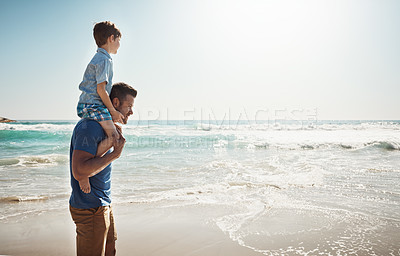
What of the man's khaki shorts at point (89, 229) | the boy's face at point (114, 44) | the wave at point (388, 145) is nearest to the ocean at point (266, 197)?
the man's khaki shorts at point (89, 229)

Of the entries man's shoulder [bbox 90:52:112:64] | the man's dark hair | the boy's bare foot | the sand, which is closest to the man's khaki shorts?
the boy's bare foot

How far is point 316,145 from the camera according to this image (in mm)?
17766

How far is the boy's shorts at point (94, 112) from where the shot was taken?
→ 1549 mm

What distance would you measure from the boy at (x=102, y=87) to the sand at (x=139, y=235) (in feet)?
7.51

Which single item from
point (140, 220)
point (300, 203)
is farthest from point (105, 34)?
point (300, 203)

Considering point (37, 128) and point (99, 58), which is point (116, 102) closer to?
point (99, 58)

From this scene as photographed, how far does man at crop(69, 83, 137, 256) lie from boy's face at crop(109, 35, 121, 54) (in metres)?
0.58

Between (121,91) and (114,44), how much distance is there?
1.11 ft

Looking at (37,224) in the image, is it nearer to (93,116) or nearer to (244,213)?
(244,213)

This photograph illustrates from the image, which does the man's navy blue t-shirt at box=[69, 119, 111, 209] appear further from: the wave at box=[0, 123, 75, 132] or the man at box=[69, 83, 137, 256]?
the wave at box=[0, 123, 75, 132]

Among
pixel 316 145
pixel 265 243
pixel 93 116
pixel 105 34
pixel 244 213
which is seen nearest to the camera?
pixel 93 116

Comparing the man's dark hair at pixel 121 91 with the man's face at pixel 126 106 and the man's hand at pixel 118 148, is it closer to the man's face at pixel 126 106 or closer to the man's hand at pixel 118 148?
the man's face at pixel 126 106

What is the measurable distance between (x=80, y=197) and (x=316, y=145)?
18252mm

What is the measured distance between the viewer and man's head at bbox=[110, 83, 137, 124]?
1793 mm
